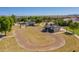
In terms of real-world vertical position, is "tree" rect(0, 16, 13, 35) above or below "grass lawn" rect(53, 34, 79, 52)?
above

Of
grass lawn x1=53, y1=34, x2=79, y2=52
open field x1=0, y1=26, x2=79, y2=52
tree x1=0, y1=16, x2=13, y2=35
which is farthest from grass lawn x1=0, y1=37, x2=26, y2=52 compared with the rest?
grass lawn x1=53, y1=34, x2=79, y2=52

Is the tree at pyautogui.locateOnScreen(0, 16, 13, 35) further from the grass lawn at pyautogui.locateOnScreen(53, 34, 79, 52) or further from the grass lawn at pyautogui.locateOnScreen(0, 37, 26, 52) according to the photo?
the grass lawn at pyautogui.locateOnScreen(53, 34, 79, 52)

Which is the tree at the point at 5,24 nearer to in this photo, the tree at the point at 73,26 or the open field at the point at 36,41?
the open field at the point at 36,41

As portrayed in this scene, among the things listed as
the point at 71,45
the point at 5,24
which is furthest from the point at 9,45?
the point at 71,45

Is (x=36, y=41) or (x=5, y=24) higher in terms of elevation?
(x=5, y=24)

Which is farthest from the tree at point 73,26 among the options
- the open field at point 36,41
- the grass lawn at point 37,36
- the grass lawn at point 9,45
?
the grass lawn at point 9,45

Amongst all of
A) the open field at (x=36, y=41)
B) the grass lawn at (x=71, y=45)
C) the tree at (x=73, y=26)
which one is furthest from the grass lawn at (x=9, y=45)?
the tree at (x=73, y=26)

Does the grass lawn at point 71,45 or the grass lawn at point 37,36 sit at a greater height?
the grass lawn at point 37,36

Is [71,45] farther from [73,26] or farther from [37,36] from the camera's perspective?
[37,36]

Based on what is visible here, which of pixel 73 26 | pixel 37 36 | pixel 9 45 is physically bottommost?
pixel 9 45

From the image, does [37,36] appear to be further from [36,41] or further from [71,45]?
[71,45]

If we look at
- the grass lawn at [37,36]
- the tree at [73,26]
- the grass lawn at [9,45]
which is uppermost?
the tree at [73,26]
